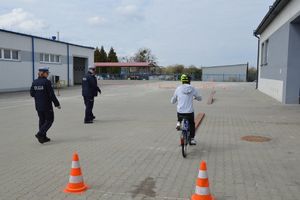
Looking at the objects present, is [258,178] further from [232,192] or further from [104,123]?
[104,123]

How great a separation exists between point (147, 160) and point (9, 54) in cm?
2445

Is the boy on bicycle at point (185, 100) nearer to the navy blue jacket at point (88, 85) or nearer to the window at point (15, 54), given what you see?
the navy blue jacket at point (88, 85)

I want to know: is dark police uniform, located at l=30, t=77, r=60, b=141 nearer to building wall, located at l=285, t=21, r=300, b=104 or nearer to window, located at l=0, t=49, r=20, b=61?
building wall, located at l=285, t=21, r=300, b=104

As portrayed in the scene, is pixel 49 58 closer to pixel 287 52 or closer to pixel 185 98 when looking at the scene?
pixel 287 52

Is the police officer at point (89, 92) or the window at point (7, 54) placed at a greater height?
the window at point (7, 54)

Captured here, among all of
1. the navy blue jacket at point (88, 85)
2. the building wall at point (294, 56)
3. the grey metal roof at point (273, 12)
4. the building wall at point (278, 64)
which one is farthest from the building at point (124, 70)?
the navy blue jacket at point (88, 85)

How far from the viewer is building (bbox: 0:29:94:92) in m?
27.2

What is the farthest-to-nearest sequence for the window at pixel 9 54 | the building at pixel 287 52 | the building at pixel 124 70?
1. the building at pixel 124 70
2. the window at pixel 9 54
3. the building at pixel 287 52

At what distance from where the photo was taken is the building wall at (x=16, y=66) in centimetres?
2684

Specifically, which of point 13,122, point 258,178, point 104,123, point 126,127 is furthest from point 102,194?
point 13,122

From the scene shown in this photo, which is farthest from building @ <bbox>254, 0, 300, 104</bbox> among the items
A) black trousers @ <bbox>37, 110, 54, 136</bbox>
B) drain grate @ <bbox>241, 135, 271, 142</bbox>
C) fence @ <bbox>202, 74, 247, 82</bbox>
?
fence @ <bbox>202, 74, 247, 82</bbox>

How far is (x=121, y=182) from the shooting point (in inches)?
216

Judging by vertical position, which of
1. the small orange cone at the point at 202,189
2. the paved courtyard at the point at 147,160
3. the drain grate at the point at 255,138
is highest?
the small orange cone at the point at 202,189

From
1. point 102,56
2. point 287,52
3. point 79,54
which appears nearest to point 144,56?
point 102,56
